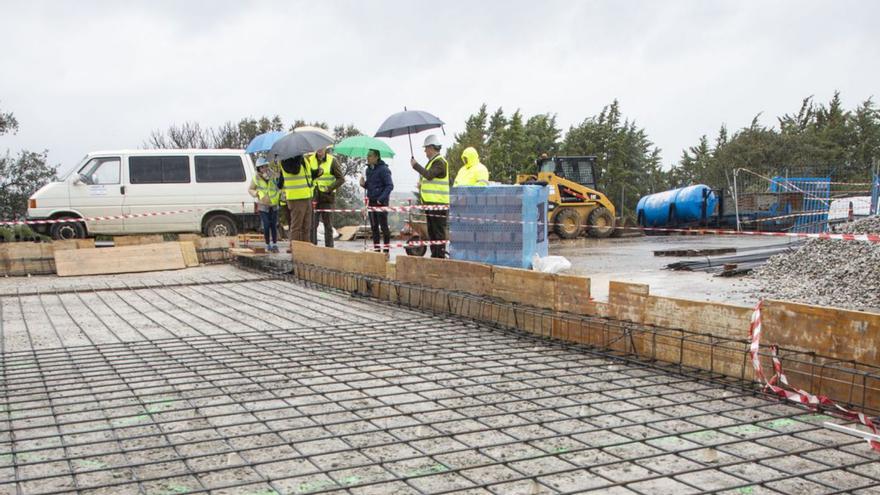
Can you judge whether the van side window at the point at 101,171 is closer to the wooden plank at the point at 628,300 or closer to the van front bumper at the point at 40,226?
the van front bumper at the point at 40,226

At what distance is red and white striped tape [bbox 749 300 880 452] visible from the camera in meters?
3.03

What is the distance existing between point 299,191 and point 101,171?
5.07 m

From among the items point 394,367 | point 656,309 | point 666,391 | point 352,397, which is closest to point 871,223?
point 656,309

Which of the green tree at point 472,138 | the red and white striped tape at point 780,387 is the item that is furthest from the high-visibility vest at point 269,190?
the green tree at point 472,138

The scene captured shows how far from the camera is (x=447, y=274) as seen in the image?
5.78 meters

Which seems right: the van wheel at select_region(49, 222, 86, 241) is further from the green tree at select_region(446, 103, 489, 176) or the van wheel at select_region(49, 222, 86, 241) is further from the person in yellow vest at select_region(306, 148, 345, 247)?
the green tree at select_region(446, 103, 489, 176)

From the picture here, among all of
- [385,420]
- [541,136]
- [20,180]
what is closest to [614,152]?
[541,136]

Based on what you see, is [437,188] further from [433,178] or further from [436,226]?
[436,226]

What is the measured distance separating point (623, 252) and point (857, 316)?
29.8ft

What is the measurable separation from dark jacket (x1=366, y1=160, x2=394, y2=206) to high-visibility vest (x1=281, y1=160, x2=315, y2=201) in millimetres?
688

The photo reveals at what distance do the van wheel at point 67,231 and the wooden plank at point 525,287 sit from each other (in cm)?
886

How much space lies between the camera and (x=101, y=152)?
12.0 m

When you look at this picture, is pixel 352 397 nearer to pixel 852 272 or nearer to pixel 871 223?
pixel 852 272

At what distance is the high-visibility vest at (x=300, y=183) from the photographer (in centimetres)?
853
